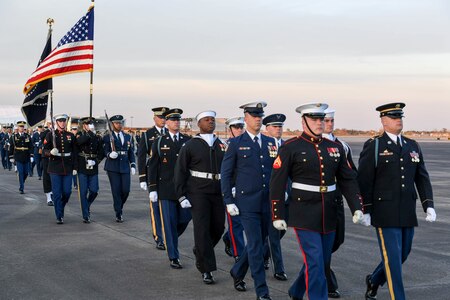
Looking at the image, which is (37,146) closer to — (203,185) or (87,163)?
(87,163)

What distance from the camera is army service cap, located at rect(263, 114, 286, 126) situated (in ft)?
31.1

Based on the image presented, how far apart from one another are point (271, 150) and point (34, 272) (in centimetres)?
318

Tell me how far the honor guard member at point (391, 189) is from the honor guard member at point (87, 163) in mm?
7218

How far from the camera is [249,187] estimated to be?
719 centimetres

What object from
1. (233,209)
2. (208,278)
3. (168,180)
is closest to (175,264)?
(208,278)

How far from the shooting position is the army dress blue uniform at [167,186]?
870 cm

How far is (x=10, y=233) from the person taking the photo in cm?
1120

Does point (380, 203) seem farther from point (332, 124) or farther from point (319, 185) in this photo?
point (332, 124)

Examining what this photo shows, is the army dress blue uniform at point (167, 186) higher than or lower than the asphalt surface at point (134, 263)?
higher

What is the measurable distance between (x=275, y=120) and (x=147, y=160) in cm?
199

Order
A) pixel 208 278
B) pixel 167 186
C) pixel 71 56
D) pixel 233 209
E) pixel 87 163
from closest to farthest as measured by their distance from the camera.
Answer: pixel 233 209 → pixel 208 278 → pixel 167 186 → pixel 87 163 → pixel 71 56

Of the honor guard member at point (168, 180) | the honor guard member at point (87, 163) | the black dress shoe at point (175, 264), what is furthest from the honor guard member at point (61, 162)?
the black dress shoe at point (175, 264)

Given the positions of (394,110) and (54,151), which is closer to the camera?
(394,110)

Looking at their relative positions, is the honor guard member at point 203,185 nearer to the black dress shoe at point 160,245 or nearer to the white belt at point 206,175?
the white belt at point 206,175
